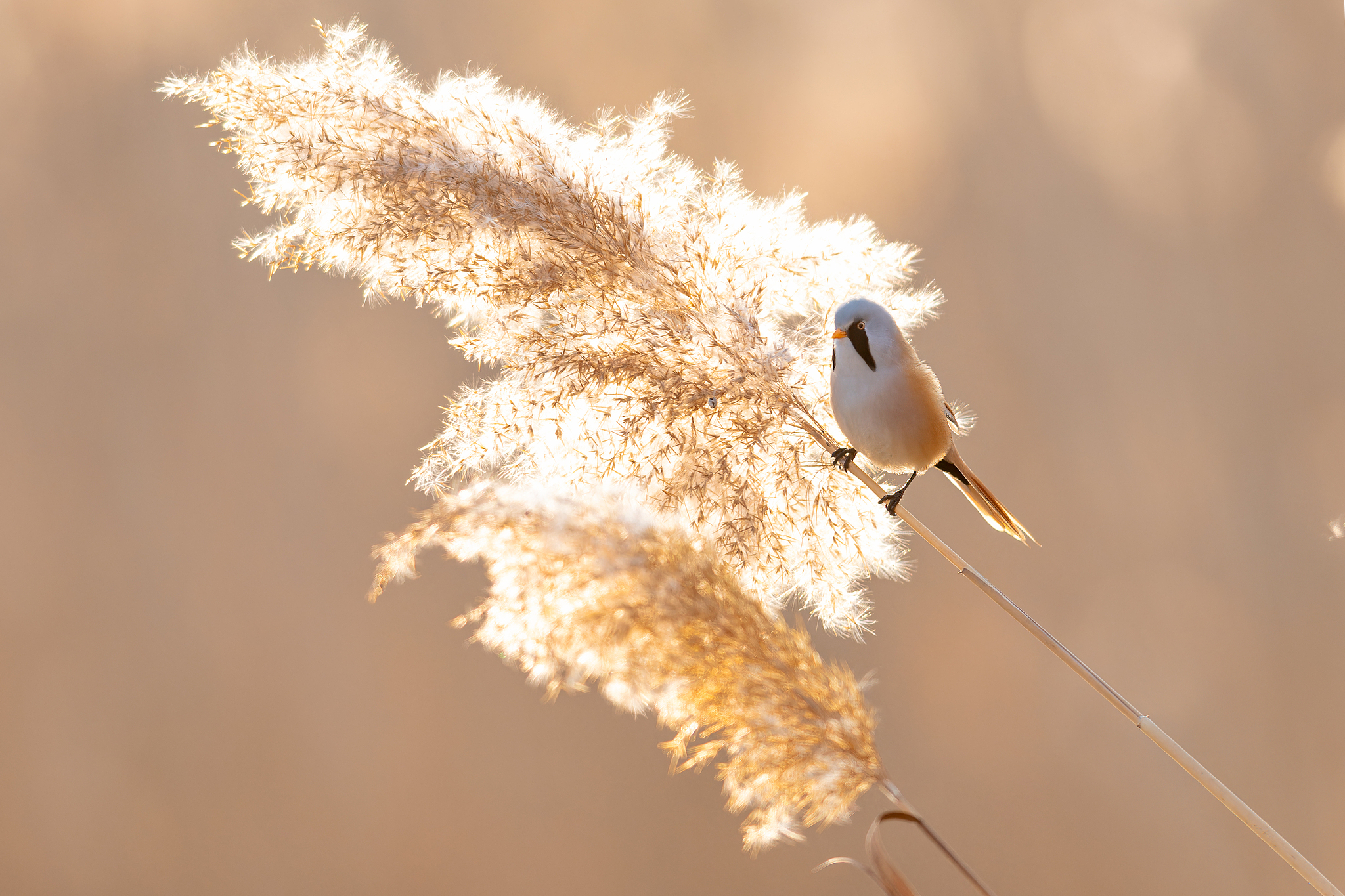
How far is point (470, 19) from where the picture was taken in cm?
196

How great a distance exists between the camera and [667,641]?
1.67 ft

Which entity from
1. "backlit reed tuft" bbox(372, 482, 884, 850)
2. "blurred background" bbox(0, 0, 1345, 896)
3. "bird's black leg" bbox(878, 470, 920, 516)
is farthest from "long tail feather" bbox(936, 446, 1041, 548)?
"blurred background" bbox(0, 0, 1345, 896)

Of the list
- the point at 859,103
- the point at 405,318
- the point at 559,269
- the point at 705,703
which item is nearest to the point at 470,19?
the point at 405,318

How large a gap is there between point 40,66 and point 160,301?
0.60 m

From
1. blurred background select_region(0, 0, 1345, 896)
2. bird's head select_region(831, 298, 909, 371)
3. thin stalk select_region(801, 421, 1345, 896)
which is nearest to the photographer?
thin stalk select_region(801, 421, 1345, 896)

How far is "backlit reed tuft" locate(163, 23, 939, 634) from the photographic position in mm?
652

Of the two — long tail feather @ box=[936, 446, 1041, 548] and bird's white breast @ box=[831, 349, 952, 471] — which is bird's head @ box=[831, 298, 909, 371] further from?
long tail feather @ box=[936, 446, 1041, 548]

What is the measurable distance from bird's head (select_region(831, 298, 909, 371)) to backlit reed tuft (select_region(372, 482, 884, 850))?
7.8 inches

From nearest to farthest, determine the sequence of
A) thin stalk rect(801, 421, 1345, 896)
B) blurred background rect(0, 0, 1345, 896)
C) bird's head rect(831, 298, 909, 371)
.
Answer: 1. thin stalk rect(801, 421, 1345, 896)
2. bird's head rect(831, 298, 909, 371)
3. blurred background rect(0, 0, 1345, 896)

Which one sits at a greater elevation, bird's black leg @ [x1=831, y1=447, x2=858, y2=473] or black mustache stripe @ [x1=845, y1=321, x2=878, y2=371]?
black mustache stripe @ [x1=845, y1=321, x2=878, y2=371]

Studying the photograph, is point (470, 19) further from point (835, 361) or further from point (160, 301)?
point (835, 361)

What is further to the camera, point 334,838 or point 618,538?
point 334,838

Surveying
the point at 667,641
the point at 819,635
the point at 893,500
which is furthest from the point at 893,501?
the point at 819,635

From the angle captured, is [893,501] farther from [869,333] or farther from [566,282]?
[566,282]
